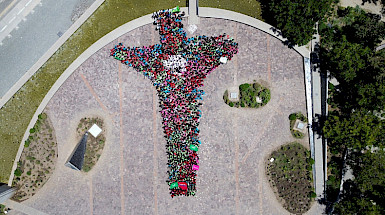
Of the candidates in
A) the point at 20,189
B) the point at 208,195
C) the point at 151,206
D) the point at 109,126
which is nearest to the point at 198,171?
the point at 208,195

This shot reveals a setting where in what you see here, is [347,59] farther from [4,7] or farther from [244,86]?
[4,7]

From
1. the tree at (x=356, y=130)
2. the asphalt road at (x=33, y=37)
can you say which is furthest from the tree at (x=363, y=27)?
the asphalt road at (x=33, y=37)

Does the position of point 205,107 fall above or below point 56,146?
above

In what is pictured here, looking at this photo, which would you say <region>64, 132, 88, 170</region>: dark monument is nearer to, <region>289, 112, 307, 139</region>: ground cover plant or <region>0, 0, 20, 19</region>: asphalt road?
<region>0, 0, 20, 19</region>: asphalt road

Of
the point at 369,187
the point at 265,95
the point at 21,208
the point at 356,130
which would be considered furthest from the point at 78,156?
the point at 369,187

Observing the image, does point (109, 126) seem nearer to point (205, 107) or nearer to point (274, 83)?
point (205, 107)

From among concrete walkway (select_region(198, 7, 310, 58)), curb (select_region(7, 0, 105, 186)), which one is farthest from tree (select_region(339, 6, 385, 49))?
curb (select_region(7, 0, 105, 186))
